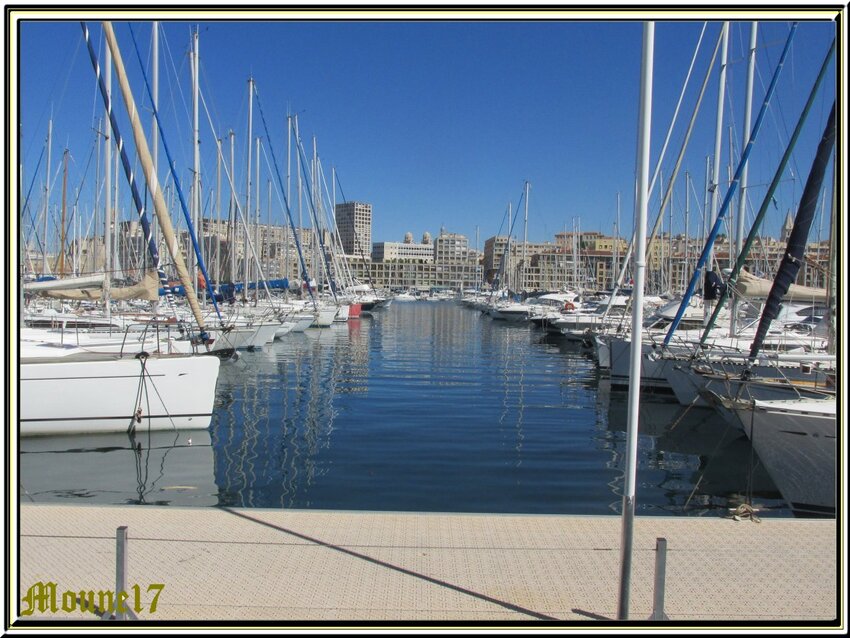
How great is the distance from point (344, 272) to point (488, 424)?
57.6m

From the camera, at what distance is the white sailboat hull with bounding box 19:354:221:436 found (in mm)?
13266

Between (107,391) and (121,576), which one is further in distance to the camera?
(107,391)

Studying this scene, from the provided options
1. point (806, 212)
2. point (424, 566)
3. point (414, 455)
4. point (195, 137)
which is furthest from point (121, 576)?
point (195, 137)

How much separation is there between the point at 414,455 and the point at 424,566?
7.40 meters

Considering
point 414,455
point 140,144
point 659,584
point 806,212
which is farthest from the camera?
point 140,144

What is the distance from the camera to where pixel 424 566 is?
6238 mm

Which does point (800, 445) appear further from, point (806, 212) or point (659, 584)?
point (659, 584)

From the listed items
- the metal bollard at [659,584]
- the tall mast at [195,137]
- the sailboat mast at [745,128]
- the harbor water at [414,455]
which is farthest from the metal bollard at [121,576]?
the tall mast at [195,137]

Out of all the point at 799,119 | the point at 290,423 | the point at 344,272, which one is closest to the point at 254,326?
the point at 290,423

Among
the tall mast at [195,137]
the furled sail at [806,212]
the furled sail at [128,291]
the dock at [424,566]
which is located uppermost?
the tall mast at [195,137]

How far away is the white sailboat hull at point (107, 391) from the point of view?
43.5ft

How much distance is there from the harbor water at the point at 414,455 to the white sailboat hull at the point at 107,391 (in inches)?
12.7

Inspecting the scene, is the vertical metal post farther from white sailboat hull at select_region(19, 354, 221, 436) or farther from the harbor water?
white sailboat hull at select_region(19, 354, 221, 436)

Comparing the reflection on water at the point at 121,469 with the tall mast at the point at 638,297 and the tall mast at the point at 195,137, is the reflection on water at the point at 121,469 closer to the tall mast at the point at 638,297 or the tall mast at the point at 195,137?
the tall mast at the point at 638,297
